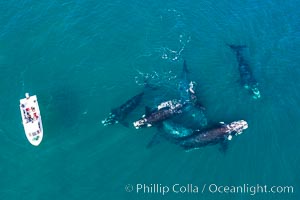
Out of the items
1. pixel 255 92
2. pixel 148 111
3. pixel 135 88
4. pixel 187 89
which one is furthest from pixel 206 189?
pixel 135 88

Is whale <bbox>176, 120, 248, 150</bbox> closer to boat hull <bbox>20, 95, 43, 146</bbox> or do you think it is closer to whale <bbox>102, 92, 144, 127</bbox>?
whale <bbox>102, 92, 144, 127</bbox>

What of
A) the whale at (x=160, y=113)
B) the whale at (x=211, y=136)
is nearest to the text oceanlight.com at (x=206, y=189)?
the whale at (x=211, y=136)

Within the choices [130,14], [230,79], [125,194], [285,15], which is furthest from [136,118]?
[285,15]

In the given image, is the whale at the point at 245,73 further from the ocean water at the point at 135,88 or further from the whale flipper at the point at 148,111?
the whale flipper at the point at 148,111

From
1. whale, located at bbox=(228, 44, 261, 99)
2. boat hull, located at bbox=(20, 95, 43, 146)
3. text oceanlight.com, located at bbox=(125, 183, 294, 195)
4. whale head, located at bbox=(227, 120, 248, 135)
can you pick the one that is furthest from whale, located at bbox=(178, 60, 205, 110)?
boat hull, located at bbox=(20, 95, 43, 146)

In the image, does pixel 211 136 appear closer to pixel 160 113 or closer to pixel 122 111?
pixel 160 113

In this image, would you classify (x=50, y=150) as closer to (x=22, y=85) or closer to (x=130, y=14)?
(x=22, y=85)
